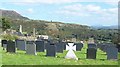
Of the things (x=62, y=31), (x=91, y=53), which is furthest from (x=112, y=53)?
(x=62, y=31)

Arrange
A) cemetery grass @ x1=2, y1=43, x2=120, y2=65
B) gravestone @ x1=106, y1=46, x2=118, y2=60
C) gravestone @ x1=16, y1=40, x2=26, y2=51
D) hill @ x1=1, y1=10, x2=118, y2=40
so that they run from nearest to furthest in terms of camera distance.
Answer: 1. cemetery grass @ x1=2, y1=43, x2=120, y2=65
2. gravestone @ x1=106, y1=46, x2=118, y2=60
3. gravestone @ x1=16, y1=40, x2=26, y2=51
4. hill @ x1=1, y1=10, x2=118, y2=40

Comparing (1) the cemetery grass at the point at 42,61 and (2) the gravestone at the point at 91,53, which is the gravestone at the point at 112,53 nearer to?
(2) the gravestone at the point at 91,53

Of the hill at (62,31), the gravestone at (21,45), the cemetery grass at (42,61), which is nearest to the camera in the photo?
the cemetery grass at (42,61)

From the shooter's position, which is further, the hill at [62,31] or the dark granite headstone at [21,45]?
the hill at [62,31]

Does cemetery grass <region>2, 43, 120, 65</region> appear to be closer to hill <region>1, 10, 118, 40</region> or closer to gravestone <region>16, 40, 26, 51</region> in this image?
gravestone <region>16, 40, 26, 51</region>

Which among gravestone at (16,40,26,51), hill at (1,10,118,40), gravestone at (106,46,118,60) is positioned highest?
gravestone at (106,46,118,60)

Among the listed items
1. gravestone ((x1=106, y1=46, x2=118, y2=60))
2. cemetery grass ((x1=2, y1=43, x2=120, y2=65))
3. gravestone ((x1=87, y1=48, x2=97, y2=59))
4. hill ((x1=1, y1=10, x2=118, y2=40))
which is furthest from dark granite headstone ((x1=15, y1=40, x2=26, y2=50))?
hill ((x1=1, y1=10, x2=118, y2=40))

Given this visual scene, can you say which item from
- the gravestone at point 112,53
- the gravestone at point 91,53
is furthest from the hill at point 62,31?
the gravestone at point 91,53

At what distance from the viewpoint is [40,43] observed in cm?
2484

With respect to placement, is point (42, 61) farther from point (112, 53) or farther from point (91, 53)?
point (112, 53)

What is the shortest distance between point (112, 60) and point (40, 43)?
255 inches

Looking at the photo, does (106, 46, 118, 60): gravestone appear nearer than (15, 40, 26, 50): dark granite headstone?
Yes

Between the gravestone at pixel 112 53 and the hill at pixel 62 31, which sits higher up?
the gravestone at pixel 112 53

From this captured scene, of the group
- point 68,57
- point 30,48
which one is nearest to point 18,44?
point 30,48
